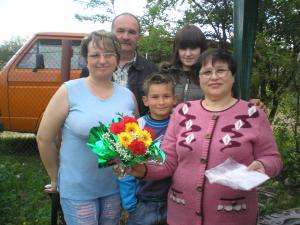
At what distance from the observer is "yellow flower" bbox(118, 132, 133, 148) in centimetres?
178

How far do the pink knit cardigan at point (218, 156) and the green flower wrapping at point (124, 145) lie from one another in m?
0.17

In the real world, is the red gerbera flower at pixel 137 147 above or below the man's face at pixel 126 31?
below

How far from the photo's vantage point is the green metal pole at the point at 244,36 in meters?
2.88

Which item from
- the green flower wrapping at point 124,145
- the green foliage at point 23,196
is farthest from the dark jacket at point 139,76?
the green foliage at point 23,196

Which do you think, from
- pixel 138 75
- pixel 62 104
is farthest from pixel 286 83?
pixel 62 104

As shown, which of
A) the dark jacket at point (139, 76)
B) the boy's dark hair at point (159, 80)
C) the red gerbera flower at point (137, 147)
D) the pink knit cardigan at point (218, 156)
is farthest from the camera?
the dark jacket at point (139, 76)

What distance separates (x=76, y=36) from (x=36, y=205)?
132 inches

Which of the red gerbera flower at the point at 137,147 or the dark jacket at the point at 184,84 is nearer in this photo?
the red gerbera flower at the point at 137,147

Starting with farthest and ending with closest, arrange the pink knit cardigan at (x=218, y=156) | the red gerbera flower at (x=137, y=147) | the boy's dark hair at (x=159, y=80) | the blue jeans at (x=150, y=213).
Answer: the boy's dark hair at (x=159, y=80)
the blue jeans at (x=150, y=213)
the pink knit cardigan at (x=218, y=156)
the red gerbera flower at (x=137, y=147)

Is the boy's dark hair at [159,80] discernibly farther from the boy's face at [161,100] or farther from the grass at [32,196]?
the grass at [32,196]

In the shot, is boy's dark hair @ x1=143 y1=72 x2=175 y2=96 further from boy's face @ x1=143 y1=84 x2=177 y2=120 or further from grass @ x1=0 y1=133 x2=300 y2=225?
grass @ x1=0 y1=133 x2=300 y2=225

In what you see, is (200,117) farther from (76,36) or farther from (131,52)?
(76,36)

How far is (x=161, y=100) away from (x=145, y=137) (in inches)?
22.1

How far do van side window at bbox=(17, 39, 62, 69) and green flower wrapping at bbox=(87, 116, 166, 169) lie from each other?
5.18m
